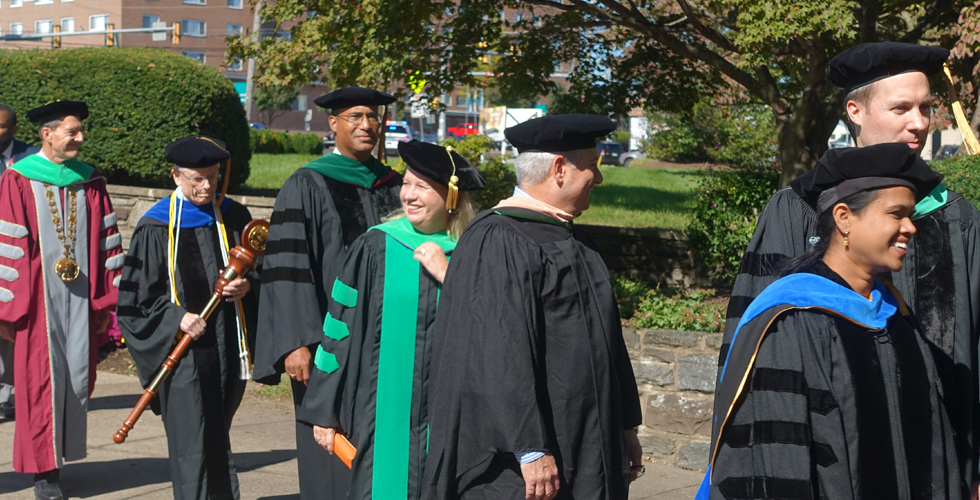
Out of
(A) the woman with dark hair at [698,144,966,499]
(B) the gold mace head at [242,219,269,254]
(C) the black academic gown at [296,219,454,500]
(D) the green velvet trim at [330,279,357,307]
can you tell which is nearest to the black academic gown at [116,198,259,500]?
(B) the gold mace head at [242,219,269,254]

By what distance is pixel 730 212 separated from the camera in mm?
8164

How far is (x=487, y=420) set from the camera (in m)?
2.70

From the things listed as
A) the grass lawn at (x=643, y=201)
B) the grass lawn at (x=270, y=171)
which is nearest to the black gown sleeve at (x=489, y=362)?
the grass lawn at (x=643, y=201)

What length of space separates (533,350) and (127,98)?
8.40 m

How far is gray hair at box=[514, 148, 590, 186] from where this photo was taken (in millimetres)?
2943

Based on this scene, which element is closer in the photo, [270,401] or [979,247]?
[979,247]

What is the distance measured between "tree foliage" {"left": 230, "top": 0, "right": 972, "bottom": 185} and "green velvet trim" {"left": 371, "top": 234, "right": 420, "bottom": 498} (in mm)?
3475

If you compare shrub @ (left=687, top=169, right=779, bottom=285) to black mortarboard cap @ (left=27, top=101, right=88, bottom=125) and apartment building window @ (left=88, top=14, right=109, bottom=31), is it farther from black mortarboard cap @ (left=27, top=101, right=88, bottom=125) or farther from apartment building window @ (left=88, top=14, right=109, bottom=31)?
apartment building window @ (left=88, top=14, right=109, bottom=31)

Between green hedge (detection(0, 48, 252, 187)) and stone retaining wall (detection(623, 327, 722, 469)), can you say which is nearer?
stone retaining wall (detection(623, 327, 722, 469))

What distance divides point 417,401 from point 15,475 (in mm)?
3481

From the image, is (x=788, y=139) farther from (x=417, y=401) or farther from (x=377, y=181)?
(x=417, y=401)

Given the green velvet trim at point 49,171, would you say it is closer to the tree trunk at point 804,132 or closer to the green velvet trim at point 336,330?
the green velvet trim at point 336,330

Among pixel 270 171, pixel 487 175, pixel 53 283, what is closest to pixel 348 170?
pixel 53 283

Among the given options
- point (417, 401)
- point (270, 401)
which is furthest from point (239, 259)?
point (270, 401)
